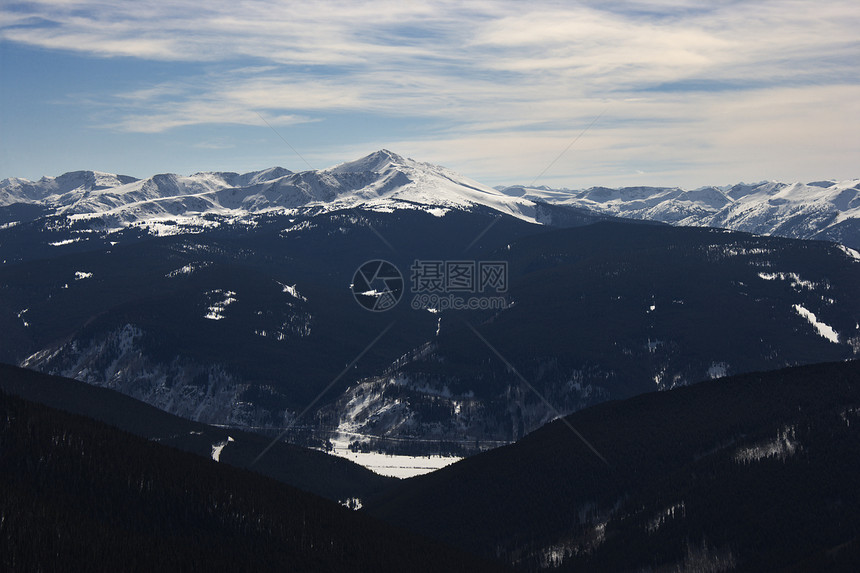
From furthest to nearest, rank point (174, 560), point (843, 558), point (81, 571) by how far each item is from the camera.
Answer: point (843, 558) → point (174, 560) → point (81, 571)

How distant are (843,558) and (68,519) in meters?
151

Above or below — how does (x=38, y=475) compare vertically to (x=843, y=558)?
above

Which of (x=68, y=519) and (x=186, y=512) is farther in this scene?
(x=186, y=512)

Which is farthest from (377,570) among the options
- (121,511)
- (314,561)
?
(121,511)

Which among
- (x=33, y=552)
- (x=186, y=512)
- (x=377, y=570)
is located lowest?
(x=377, y=570)

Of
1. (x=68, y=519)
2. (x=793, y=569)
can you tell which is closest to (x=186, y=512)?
(x=68, y=519)

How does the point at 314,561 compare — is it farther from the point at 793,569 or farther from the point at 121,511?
the point at 793,569

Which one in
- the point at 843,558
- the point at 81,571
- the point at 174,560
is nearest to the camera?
the point at 81,571

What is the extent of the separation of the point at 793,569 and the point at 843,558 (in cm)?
988

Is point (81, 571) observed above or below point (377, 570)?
above

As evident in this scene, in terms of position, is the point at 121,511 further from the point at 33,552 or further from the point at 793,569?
the point at 793,569

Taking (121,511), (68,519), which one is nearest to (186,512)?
(121,511)

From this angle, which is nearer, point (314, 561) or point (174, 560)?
point (174, 560)

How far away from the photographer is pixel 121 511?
18962 cm
